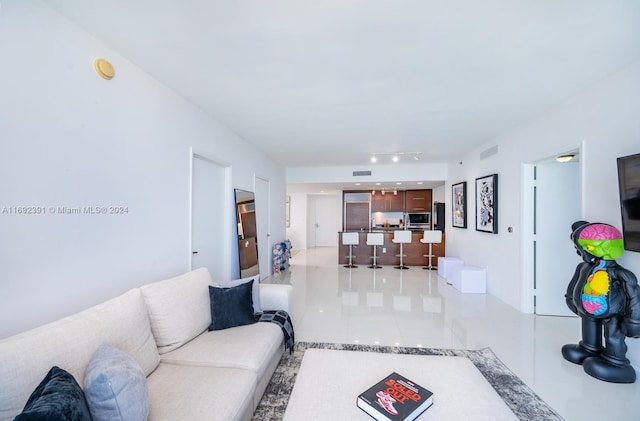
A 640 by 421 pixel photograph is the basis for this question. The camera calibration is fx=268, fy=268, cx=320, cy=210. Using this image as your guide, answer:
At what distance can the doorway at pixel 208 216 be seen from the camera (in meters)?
3.26

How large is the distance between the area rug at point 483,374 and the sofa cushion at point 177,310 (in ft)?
2.48

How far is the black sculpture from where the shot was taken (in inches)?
85.4

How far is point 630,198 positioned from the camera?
7.10 ft

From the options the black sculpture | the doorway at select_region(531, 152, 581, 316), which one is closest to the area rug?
the black sculpture

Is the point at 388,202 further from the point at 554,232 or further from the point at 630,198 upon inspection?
the point at 630,198

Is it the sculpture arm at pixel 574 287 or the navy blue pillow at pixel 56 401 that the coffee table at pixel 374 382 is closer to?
the navy blue pillow at pixel 56 401

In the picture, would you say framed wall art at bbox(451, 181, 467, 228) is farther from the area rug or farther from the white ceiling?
the area rug

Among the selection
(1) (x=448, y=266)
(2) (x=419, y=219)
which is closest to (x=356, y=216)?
(2) (x=419, y=219)

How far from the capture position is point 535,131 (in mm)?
3568

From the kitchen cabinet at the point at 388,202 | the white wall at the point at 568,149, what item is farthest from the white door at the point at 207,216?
the kitchen cabinet at the point at 388,202

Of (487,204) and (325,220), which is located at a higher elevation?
(487,204)

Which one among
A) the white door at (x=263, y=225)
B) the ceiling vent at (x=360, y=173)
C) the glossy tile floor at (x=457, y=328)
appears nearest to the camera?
the glossy tile floor at (x=457, y=328)

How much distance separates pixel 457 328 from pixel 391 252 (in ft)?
13.3

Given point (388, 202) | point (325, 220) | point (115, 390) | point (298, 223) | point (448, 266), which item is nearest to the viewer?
point (115, 390)
